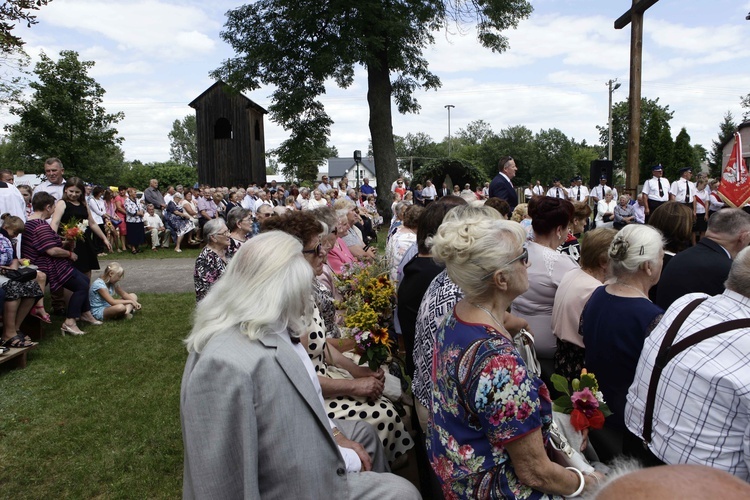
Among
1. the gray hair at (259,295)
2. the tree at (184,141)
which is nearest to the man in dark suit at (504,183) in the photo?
the gray hair at (259,295)

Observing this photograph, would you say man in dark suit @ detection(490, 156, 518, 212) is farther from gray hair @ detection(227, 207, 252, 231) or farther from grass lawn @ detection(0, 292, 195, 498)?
grass lawn @ detection(0, 292, 195, 498)

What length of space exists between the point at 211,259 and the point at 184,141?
363ft

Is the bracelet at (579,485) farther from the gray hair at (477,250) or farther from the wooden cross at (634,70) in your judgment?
the wooden cross at (634,70)

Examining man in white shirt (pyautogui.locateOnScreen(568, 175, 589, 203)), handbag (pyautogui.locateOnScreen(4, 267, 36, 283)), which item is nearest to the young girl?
handbag (pyautogui.locateOnScreen(4, 267, 36, 283))

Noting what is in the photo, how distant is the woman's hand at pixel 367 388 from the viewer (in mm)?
3348

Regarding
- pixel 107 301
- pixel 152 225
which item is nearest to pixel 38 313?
pixel 107 301

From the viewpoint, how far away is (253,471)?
1.94m

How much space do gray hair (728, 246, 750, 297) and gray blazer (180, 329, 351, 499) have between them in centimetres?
187

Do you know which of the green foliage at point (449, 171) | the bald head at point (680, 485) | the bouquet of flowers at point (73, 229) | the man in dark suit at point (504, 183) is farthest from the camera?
the green foliage at point (449, 171)

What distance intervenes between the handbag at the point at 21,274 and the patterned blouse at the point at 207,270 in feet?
7.16

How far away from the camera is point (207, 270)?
5.46 meters

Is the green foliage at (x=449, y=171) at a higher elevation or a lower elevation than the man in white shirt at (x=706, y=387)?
higher

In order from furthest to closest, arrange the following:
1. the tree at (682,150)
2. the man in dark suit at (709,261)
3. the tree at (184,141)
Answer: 1. the tree at (184,141)
2. the tree at (682,150)
3. the man in dark suit at (709,261)

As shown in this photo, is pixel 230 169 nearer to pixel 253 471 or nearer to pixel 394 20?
pixel 394 20
